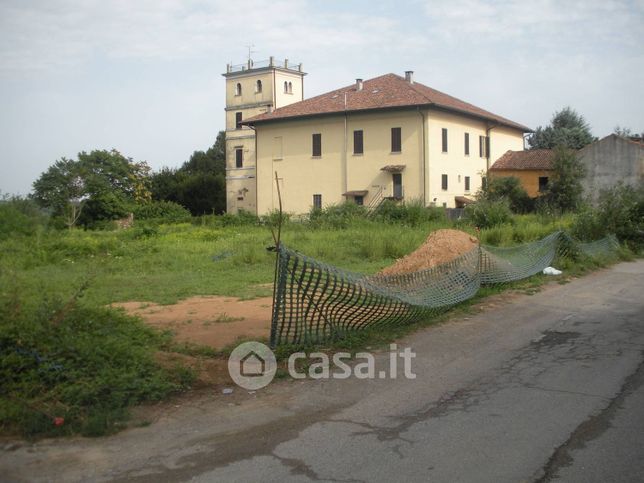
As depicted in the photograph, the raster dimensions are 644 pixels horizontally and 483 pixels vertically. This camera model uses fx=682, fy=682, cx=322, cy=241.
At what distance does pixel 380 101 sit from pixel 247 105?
22.6 metres

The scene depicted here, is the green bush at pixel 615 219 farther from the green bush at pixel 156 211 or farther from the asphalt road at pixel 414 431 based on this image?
the green bush at pixel 156 211

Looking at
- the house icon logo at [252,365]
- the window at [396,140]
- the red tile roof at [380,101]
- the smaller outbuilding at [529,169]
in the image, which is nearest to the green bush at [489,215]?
the red tile roof at [380,101]

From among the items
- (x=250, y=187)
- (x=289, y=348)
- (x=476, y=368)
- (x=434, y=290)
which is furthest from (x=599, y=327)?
(x=250, y=187)

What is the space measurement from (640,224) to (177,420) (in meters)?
19.7

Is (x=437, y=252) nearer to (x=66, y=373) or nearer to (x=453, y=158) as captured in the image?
(x=66, y=373)

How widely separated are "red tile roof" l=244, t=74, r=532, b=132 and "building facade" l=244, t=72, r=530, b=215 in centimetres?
7

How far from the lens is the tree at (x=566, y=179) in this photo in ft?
140

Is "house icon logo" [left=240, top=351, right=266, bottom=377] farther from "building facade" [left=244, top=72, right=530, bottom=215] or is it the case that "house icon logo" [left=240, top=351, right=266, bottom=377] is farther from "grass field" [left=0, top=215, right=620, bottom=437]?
"building facade" [left=244, top=72, right=530, bottom=215]

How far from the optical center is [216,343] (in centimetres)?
855

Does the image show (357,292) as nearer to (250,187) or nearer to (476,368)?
(476,368)

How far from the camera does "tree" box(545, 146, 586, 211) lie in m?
42.8

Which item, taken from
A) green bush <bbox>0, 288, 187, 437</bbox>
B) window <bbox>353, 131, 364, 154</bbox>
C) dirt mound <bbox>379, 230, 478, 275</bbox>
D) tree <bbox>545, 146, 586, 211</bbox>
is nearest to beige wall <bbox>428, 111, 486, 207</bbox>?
window <bbox>353, 131, 364, 154</bbox>

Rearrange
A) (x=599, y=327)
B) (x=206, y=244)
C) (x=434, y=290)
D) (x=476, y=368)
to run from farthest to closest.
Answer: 1. (x=206, y=244)
2. (x=434, y=290)
3. (x=599, y=327)
4. (x=476, y=368)

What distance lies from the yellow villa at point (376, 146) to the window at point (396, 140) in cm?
7
